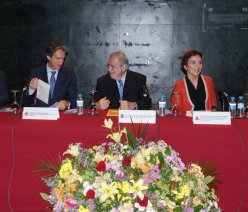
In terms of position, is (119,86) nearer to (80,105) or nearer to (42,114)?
(80,105)

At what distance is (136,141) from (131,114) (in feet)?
5.67

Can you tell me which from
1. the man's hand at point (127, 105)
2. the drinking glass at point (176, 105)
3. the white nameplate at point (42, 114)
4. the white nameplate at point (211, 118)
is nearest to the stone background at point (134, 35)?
the drinking glass at point (176, 105)

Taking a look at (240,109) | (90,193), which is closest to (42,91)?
(240,109)

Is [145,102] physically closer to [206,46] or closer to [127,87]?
[127,87]

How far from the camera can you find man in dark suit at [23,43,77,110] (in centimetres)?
469

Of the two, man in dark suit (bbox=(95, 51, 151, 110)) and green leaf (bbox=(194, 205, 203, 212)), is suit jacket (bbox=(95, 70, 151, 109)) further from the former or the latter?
green leaf (bbox=(194, 205, 203, 212))

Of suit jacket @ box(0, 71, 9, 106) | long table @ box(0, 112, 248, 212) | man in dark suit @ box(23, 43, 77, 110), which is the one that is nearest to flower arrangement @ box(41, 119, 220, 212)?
long table @ box(0, 112, 248, 212)

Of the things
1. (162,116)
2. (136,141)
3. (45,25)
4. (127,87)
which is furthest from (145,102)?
(136,141)

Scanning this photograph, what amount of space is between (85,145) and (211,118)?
0.92 metres

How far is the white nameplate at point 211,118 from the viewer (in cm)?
353

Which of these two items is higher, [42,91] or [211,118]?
[42,91]

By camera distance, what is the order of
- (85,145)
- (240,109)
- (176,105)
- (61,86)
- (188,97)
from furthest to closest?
(61,86) → (188,97) → (176,105) → (240,109) → (85,145)

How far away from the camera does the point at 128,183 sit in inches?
59.6

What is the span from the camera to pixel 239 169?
10.7ft
